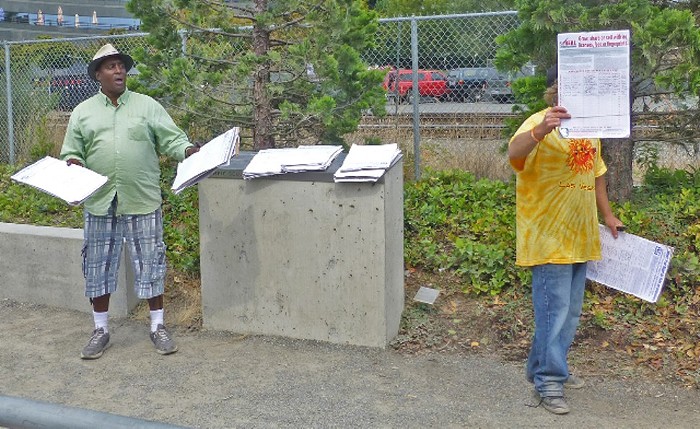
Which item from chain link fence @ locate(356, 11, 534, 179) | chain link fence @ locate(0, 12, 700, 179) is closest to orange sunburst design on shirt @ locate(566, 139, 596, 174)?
chain link fence @ locate(0, 12, 700, 179)

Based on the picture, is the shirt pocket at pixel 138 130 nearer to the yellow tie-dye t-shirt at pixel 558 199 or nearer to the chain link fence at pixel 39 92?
the yellow tie-dye t-shirt at pixel 558 199

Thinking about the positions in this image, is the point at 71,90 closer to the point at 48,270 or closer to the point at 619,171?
the point at 48,270

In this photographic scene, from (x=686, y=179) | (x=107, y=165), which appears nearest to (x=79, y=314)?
(x=107, y=165)

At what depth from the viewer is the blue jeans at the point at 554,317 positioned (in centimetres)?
442

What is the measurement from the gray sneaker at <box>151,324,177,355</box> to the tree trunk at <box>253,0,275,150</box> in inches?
81.9

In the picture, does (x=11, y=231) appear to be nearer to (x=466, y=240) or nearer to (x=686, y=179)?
(x=466, y=240)

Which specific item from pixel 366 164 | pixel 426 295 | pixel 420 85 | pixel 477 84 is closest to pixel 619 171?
pixel 426 295

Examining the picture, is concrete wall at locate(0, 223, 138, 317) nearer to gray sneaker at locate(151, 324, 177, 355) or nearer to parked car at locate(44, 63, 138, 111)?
gray sneaker at locate(151, 324, 177, 355)

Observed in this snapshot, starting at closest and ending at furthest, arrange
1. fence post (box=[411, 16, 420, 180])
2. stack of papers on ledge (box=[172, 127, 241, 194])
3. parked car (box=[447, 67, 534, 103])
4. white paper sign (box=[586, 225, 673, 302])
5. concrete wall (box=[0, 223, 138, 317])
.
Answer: white paper sign (box=[586, 225, 673, 302]) → stack of papers on ledge (box=[172, 127, 241, 194]) → concrete wall (box=[0, 223, 138, 317]) → fence post (box=[411, 16, 420, 180]) → parked car (box=[447, 67, 534, 103])

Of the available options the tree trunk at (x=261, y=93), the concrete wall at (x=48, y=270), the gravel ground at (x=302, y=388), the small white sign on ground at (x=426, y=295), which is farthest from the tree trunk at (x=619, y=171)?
the concrete wall at (x=48, y=270)

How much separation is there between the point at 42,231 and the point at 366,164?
2993 millimetres

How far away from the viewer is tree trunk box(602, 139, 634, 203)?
679 cm

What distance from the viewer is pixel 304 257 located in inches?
220

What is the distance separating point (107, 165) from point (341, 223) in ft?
4.97
